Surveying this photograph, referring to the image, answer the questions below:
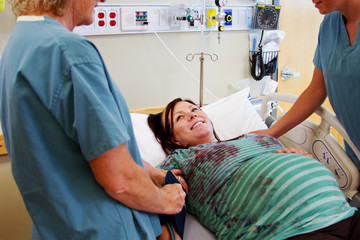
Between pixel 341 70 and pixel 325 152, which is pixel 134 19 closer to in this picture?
pixel 341 70

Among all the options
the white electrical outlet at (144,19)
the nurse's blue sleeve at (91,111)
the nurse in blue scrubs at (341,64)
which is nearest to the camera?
the nurse's blue sleeve at (91,111)

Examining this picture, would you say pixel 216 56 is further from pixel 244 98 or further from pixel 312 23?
pixel 312 23

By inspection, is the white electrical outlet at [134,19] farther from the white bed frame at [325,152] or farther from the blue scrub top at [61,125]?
the blue scrub top at [61,125]

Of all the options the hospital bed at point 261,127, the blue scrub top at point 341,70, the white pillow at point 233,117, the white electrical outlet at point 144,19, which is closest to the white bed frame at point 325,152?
the hospital bed at point 261,127

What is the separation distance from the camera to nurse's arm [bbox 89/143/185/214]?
2.57ft

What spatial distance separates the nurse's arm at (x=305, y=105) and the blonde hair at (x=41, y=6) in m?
1.21

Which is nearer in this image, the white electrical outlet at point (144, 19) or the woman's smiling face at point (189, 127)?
the woman's smiling face at point (189, 127)

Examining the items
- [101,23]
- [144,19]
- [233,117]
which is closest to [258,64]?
[233,117]

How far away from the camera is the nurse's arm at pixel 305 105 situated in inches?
61.5

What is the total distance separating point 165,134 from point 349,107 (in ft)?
3.06

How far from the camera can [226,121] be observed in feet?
6.64

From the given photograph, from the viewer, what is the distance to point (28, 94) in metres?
0.74

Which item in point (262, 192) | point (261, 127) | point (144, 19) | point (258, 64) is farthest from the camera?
point (258, 64)

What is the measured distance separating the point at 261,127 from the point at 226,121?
0.74 ft
